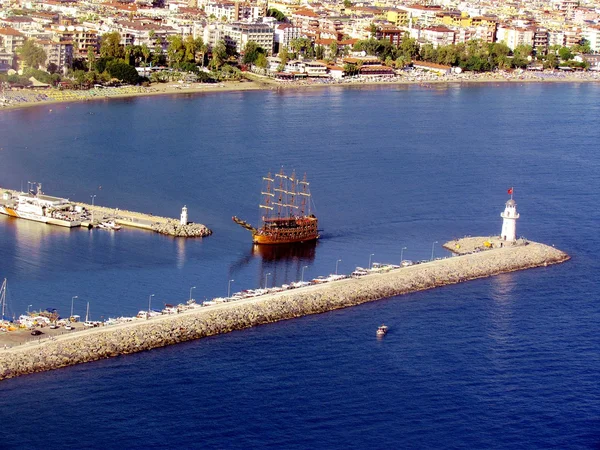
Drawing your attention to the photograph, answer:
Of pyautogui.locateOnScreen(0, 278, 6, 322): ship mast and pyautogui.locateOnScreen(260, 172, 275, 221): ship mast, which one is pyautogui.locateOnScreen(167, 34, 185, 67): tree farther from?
pyautogui.locateOnScreen(0, 278, 6, 322): ship mast

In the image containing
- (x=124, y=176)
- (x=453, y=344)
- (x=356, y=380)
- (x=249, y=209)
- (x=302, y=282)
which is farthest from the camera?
(x=124, y=176)

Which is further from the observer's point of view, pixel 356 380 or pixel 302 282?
pixel 302 282

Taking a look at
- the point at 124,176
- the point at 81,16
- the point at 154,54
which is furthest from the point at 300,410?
the point at 81,16

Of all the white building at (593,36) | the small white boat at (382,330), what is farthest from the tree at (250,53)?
the small white boat at (382,330)

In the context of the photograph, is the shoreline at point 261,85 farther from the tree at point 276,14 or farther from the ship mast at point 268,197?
the ship mast at point 268,197

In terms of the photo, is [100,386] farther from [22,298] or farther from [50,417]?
[22,298]

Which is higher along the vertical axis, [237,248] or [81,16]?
[81,16]
